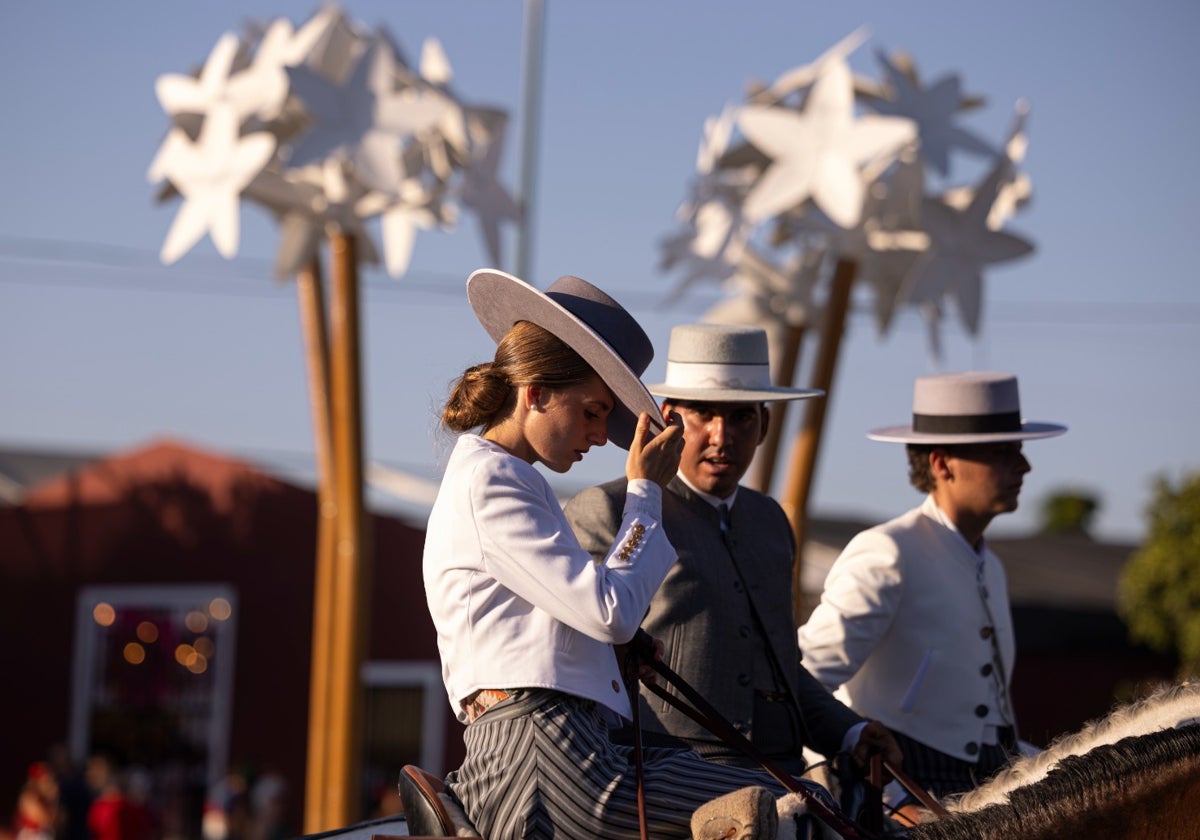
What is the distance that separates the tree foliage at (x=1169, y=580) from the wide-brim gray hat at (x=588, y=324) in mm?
18217

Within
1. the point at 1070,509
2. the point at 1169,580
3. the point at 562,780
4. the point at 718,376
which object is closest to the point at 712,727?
the point at 562,780

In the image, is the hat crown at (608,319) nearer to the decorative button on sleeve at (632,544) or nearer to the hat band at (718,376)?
the decorative button on sleeve at (632,544)

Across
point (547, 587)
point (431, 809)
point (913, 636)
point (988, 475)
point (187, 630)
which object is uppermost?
point (988, 475)

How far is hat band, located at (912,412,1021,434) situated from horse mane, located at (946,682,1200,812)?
1.38 metres

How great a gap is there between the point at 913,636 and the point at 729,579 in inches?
32.4

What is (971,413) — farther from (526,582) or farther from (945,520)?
(526,582)

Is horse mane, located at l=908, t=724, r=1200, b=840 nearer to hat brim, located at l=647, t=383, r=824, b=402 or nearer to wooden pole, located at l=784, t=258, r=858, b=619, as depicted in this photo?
hat brim, located at l=647, t=383, r=824, b=402

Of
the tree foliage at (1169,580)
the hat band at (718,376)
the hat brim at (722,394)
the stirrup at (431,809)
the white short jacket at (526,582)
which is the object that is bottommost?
the tree foliage at (1169,580)

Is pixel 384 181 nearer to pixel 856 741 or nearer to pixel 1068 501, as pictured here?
pixel 856 741

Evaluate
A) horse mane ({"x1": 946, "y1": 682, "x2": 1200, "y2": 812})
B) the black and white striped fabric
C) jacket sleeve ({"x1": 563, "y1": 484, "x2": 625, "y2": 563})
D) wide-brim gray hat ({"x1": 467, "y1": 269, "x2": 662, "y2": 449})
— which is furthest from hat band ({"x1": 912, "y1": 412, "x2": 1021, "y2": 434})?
wide-brim gray hat ({"x1": 467, "y1": 269, "x2": 662, "y2": 449})

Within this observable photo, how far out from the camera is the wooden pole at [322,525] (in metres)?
10.7

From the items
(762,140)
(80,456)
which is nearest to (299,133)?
(762,140)

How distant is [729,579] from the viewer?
3.76 metres

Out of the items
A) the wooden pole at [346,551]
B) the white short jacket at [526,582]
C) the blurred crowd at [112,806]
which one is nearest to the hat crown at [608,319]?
the white short jacket at [526,582]
